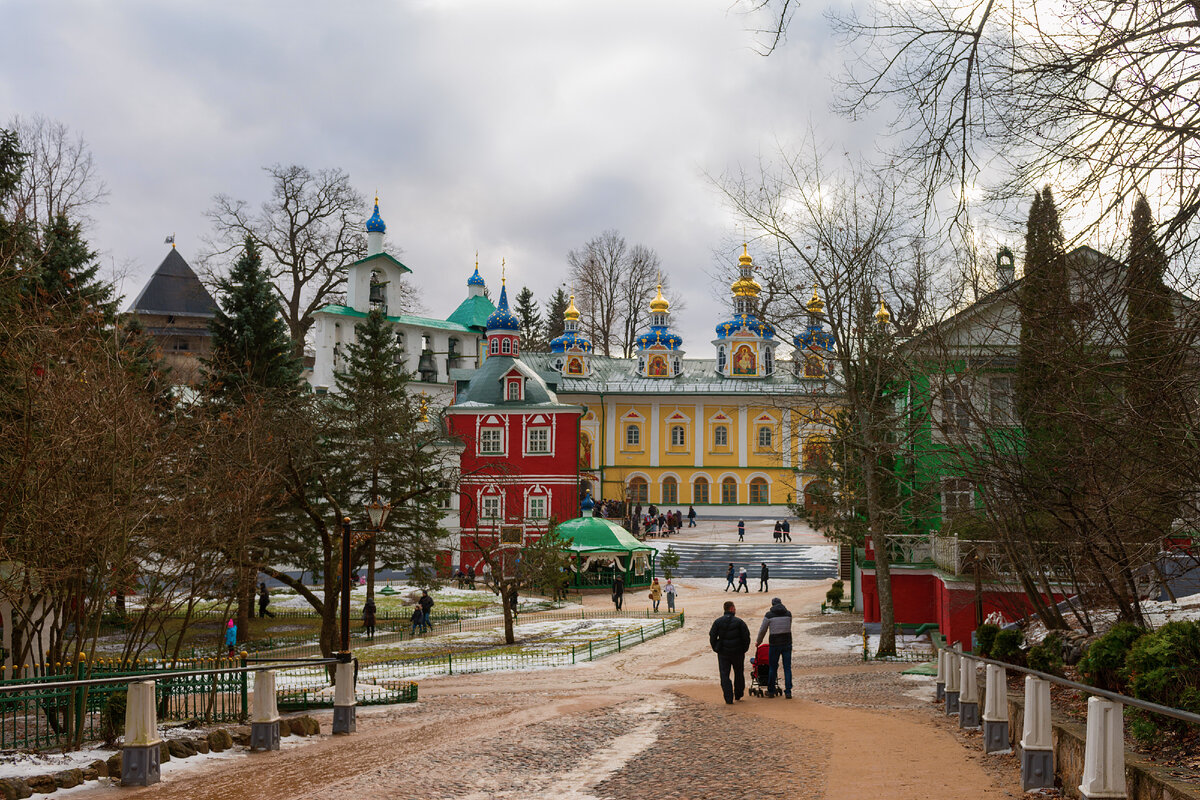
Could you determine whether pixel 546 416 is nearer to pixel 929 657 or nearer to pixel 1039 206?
pixel 929 657

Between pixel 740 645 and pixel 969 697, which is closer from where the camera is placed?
pixel 969 697

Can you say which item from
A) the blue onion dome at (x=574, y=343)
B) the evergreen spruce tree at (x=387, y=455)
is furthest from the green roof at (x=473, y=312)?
the evergreen spruce tree at (x=387, y=455)

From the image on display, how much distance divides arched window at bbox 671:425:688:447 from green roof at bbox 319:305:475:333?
1533 cm

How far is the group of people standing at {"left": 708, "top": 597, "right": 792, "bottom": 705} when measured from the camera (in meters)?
13.0

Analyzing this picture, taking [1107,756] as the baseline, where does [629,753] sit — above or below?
below

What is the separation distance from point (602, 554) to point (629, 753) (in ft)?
95.3

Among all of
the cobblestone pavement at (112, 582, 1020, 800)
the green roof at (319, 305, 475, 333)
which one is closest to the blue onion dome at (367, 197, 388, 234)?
the green roof at (319, 305, 475, 333)

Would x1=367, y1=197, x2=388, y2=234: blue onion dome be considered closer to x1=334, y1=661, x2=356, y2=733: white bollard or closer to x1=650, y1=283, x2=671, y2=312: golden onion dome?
x1=650, y1=283, x2=671, y2=312: golden onion dome

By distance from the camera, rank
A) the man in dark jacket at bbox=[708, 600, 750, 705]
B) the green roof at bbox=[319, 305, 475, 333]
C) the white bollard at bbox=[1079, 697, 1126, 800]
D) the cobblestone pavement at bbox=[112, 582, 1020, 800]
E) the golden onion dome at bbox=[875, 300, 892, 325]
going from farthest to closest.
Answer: the green roof at bbox=[319, 305, 475, 333], the golden onion dome at bbox=[875, 300, 892, 325], the man in dark jacket at bbox=[708, 600, 750, 705], the cobblestone pavement at bbox=[112, 582, 1020, 800], the white bollard at bbox=[1079, 697, 1126, 800]

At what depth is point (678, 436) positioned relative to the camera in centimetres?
6153

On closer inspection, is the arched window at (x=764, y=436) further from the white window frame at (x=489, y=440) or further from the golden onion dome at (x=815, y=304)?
the golden onion dome at (x=815, y=304)

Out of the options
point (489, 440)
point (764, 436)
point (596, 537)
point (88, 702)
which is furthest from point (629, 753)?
point (764, 436)

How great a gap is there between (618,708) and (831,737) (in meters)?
3.27

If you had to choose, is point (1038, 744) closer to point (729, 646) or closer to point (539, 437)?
point (729, 646)
